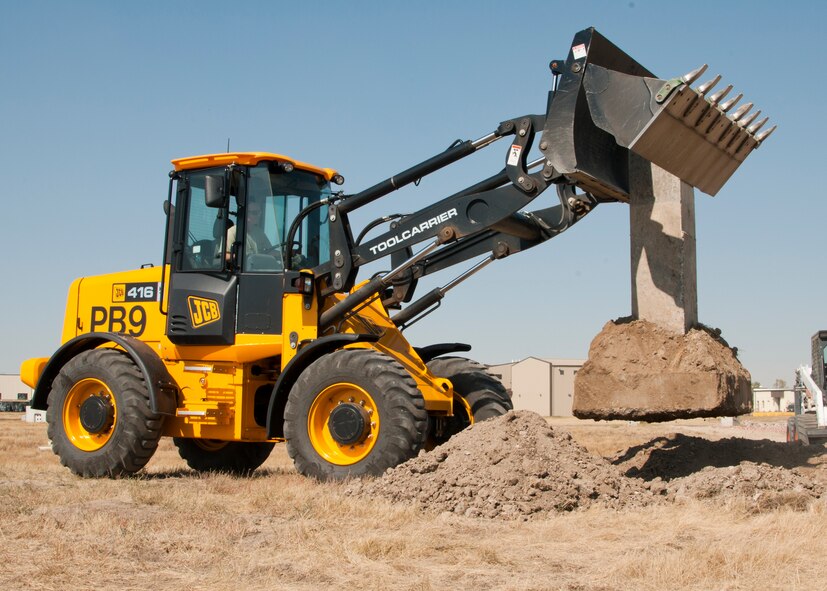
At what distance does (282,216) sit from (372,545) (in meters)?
5.26

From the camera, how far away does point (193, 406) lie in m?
10.5

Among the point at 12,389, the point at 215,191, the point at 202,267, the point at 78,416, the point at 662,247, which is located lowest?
the point at 12,389

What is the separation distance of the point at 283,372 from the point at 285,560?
Answer: 13.7ft

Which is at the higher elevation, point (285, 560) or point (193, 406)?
Answer: point (193, 406)

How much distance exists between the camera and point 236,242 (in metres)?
10.3

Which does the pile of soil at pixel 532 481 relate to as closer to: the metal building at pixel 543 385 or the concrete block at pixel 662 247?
the concrete block at pixel 662 247

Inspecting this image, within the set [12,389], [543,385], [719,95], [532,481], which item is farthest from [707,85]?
[12,389]

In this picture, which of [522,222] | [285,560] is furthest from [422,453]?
[285,560]

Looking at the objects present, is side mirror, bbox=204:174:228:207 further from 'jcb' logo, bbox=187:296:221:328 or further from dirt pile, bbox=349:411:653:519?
dirt pile, bbox=349:411:653:519

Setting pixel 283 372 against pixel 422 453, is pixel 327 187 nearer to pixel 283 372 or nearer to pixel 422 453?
pixel 283 372

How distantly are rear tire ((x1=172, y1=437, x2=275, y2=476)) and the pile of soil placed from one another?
414cm

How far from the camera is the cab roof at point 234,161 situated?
10.4 metres

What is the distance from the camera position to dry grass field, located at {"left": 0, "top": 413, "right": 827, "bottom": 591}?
516 cm

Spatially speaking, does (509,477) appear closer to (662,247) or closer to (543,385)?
(662,247)
